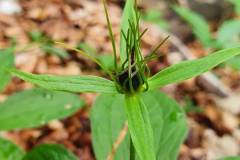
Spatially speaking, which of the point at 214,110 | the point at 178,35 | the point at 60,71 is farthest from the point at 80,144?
the point at 178,35

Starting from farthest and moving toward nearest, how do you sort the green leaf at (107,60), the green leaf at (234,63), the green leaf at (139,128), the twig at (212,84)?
the twig at (212,84), the green leaf at (107,60), the green leaf at (234,63), the green leaf at (139,128)

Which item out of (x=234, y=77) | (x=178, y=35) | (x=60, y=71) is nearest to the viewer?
(x=60, y=71)

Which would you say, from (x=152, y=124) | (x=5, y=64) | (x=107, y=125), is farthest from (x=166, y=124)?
(x=5, y=64)

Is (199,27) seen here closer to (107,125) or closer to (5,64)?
(5,64)

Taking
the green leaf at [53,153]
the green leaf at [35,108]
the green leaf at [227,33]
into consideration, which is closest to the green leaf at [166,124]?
the green leaf at [53,153]

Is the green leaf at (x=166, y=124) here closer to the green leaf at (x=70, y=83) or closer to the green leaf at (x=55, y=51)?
the green leaf at (x=70, y=83)

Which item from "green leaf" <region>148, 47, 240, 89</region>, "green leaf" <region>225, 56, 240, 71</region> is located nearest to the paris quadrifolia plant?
"green leaf" <region>148, 47, 240, 89</region>

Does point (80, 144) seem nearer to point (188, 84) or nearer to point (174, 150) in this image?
point (188, 84)
